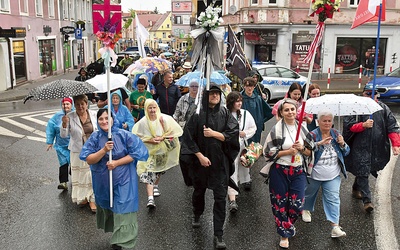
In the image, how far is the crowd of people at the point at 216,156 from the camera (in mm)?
4570

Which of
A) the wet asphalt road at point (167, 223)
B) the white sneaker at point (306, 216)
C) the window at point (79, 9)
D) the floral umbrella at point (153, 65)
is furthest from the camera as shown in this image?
the window at point (79, 9)

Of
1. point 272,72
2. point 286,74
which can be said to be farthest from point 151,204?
point 286,74

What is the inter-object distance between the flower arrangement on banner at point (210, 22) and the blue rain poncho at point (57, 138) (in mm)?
2741

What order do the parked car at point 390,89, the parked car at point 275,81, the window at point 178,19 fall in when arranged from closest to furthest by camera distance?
the parked car at point 390,89 → the parked car at point 275,81 → the window at point 178,19

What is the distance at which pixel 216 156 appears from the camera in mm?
4844

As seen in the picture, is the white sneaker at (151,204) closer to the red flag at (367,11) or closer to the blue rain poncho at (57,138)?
the blue rain poncho at (57,138)

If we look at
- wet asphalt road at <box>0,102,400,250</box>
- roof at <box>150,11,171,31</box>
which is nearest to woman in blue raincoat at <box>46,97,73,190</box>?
wet asphalt road at <box>0,102,400,250</box>

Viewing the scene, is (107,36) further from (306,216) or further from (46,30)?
(46,30)

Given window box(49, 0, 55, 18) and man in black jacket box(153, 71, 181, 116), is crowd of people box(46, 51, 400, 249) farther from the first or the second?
window box(49, 0, 55, 18)

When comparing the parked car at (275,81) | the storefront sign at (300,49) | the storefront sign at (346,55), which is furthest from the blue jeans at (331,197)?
the storefront sign at (346,55)

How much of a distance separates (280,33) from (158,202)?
1948 centimetres

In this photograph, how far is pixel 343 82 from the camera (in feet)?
75.1

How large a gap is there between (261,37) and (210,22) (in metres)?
20.8

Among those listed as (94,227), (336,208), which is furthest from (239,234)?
(94,227)
